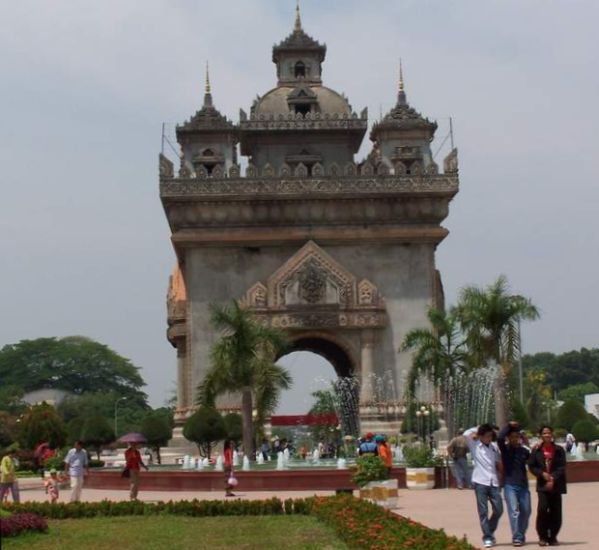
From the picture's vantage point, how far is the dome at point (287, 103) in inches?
2010

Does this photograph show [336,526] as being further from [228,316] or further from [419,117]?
[419,117]

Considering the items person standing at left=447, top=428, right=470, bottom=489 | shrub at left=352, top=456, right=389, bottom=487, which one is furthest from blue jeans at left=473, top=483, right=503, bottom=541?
person standing at left=447, top=428, right=470, bottom=489

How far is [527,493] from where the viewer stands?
14.9 metres

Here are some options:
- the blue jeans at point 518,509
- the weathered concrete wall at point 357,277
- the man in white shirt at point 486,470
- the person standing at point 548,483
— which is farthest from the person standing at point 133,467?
the weathered concrete wall at point 357,277

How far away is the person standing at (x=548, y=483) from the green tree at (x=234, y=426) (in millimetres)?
25499

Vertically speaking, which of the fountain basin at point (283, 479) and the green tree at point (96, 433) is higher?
the green tree at point (96, 433)

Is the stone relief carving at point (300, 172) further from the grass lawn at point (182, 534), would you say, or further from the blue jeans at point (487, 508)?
the blue jeans at point (487, 508)

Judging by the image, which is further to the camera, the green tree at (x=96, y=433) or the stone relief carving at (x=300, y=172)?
the stone relief carving at (x=300, y=172)

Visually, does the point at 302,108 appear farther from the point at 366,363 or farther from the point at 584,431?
the point at 584,431

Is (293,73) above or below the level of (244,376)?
above

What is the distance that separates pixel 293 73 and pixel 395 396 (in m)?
15.7

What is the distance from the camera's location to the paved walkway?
49.4 feet

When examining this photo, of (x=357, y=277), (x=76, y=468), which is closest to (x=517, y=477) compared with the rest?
(x=76, y=468)

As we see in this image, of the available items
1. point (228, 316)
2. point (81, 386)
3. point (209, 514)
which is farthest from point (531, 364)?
point (209, 514)
